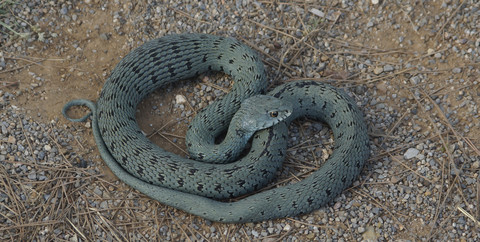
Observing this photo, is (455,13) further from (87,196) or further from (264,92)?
(87,196)

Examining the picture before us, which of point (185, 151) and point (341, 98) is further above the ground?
point (341, 98)

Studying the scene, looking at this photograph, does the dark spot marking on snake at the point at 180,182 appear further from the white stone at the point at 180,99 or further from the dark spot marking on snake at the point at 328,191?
the dark spot marking on snake at the point at 328,191

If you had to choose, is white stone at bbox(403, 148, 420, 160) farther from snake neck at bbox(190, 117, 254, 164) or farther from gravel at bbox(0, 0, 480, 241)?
snake neck at bbox(190, 117, 254, 164)

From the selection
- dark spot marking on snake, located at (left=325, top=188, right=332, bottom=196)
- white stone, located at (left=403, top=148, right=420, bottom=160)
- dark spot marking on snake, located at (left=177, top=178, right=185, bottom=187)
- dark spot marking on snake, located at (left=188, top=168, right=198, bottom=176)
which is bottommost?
dark spot marking on snake, located at (left=177, top=178, right=185, bottom=187)

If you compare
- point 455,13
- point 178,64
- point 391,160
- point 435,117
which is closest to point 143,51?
point 178,64

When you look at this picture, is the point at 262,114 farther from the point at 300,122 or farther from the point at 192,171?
the point at 192,171

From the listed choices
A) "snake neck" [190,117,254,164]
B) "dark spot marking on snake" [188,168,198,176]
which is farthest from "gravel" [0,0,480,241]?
"snake neck" [190,117,254,164]

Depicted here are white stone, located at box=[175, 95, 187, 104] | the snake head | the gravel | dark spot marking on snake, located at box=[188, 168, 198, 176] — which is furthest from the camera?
white stone, located at box=[175, 95, 187, 104]
